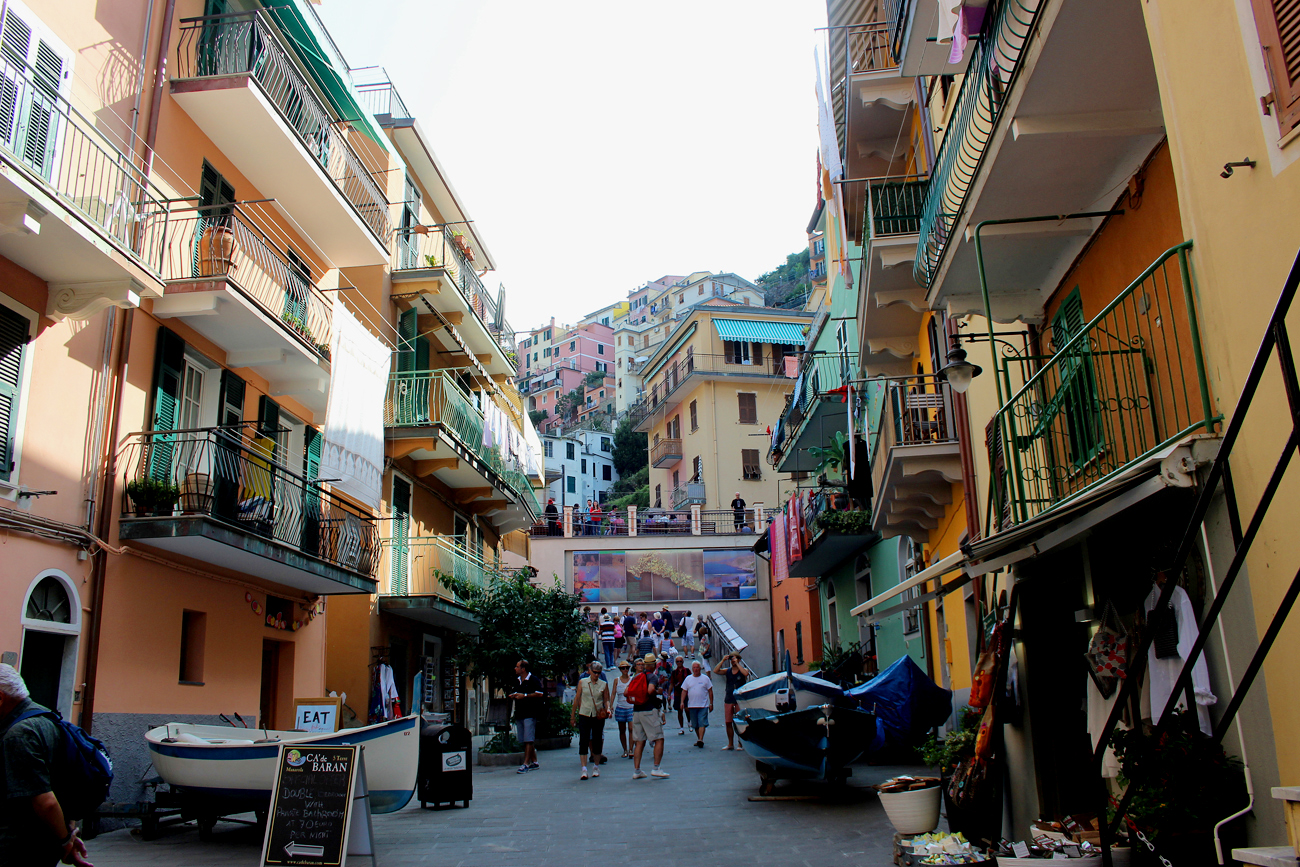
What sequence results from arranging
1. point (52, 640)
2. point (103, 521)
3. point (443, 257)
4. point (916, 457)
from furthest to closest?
point (443, 257) < point (916, 457) < point (103, 521) < point (52, 640)

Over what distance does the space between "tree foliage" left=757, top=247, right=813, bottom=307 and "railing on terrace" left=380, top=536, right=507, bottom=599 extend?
247ft

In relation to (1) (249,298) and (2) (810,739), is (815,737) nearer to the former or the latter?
(2) (810,739)

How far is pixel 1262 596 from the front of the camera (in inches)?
201

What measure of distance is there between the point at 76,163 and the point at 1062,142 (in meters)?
10.1

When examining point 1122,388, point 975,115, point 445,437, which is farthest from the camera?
point 445,437

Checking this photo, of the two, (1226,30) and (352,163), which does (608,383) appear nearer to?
(352,163)

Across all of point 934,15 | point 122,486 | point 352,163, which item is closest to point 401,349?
point 352,163

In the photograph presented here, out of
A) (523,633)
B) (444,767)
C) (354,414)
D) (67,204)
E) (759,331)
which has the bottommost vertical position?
(444,767)

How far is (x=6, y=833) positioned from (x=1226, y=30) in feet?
24.6

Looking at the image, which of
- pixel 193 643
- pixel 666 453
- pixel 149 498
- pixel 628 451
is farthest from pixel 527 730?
pixel 628 451

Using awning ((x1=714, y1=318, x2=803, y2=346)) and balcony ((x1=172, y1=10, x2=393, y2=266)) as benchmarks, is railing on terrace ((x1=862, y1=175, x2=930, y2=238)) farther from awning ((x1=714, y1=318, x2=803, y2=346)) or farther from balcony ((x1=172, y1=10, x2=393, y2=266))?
awning ((x1=714, y1=318, x2=803, y2=346))

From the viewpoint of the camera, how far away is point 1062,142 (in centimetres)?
770

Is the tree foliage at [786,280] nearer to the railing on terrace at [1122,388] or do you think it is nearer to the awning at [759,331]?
the awning at [759,331]

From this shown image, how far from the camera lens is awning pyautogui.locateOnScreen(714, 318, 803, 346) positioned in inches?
2099
